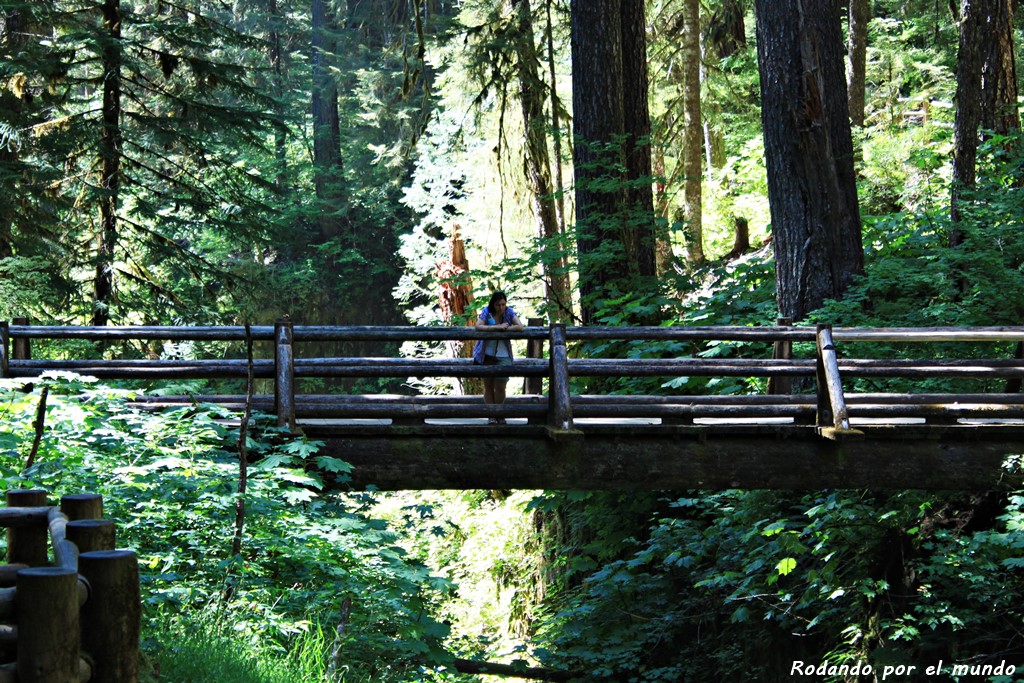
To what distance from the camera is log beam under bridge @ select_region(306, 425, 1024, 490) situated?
7715 millimetres

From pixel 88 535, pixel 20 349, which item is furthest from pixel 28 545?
pixel 20 349

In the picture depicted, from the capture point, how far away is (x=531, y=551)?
13.4 m

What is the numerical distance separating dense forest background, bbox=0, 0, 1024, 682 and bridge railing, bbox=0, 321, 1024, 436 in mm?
521

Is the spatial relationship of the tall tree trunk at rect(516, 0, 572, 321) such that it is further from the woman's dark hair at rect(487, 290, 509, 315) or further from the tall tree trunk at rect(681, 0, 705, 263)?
the woman's dark hair at rect(487, 290, 509, 315)

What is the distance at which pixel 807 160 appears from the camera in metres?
10.8

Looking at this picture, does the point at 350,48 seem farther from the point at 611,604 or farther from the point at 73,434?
the point at 73,434

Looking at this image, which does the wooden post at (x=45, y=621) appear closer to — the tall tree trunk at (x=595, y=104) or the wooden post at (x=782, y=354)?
the wooden post at (x=782, y=354)

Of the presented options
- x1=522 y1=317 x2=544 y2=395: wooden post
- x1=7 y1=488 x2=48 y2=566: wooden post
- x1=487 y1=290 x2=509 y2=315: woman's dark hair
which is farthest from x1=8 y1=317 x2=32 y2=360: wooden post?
x1=7 y1=488 x2=48 y2=566: wooden post

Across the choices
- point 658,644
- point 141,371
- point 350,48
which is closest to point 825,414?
point 658,644

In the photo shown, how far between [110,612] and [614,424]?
211 inches

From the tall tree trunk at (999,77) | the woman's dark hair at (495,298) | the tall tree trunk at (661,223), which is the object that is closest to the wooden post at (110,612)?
the woman's dark hair at (495,298)

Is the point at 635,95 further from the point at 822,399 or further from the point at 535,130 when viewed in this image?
the point at 822,399

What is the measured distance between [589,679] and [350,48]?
32781 mm

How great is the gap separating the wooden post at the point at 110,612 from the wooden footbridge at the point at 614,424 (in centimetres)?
447
